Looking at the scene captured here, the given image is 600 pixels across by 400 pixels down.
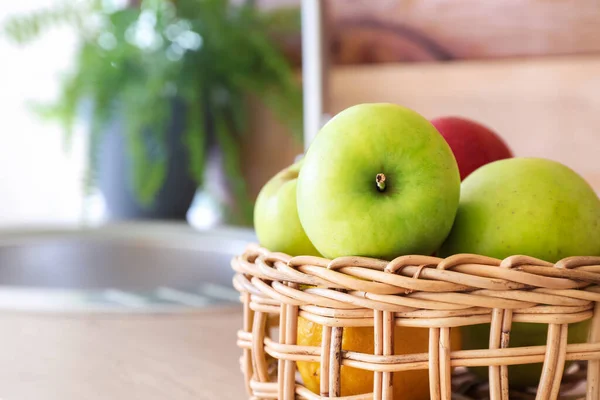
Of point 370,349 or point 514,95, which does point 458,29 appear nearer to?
point 514,95

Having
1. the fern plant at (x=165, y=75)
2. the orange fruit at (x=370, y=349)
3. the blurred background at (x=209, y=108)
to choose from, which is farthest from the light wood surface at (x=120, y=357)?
the fern plant at (x=165, y=75)

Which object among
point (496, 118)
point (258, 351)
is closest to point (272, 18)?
point (496, 118)

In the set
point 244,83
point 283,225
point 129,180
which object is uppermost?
point 244,83

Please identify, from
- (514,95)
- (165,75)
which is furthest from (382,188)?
(165,75)

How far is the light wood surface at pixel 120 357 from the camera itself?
1.75 feet

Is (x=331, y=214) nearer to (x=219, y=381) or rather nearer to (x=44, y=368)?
(x=219, y=381)

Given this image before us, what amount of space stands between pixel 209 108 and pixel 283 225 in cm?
123

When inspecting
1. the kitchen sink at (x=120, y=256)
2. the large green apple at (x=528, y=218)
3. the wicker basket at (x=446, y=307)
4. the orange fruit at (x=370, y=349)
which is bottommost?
the kitchen sink at (x=120, y=256)

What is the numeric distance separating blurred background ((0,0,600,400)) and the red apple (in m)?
0.32

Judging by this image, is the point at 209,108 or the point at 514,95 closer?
the point at 514,95

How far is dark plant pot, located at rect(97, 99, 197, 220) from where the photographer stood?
1.61m

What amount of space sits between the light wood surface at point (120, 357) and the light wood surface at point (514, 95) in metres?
0.71

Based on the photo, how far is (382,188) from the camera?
1.27 ft

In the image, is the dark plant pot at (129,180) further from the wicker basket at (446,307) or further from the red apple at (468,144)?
the wicker basket at (446,307)
